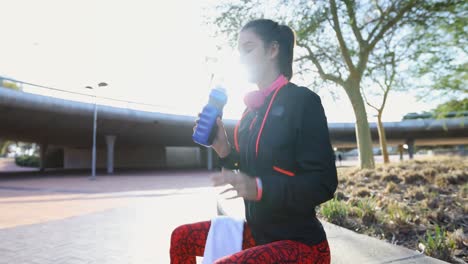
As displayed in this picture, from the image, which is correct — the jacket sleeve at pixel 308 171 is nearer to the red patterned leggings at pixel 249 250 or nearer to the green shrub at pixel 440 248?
the red patterned leggings at pixel 249 250

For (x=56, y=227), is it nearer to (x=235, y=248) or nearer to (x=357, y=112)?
(x=235, y=248)

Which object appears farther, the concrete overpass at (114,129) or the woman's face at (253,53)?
the concrete overpass at (114,129)

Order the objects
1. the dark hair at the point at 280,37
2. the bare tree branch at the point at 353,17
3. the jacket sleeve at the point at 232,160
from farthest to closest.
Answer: the bare tree branch at the point at 353,17 < the jacket sleeve at the point at 232,160 < the dark hair at the point at 280,37

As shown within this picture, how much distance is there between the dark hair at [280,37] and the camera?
60.6 inches

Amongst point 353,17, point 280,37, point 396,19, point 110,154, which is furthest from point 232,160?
point 110,154

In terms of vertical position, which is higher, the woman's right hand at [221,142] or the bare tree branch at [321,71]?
the bare tree branch at [321,71]

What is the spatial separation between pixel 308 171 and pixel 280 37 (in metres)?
0.71

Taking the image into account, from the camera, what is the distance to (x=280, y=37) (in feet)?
5.12

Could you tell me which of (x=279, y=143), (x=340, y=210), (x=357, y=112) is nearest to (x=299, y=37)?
(x=357, y=112)

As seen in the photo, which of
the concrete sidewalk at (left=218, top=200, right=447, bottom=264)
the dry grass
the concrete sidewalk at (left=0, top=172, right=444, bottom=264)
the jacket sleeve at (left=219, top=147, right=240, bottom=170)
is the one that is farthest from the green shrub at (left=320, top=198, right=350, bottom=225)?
the jacket sleeve at (left=219, top=147, right=240, bottom=170)

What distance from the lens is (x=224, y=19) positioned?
10.4m

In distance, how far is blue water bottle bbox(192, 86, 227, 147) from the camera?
1.43m

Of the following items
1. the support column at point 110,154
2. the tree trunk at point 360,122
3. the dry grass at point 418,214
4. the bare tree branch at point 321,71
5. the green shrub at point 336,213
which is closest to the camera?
the dry grass at point 418,214

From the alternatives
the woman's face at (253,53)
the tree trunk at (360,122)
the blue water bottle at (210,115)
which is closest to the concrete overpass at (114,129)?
the tree trunk at (360,122)
